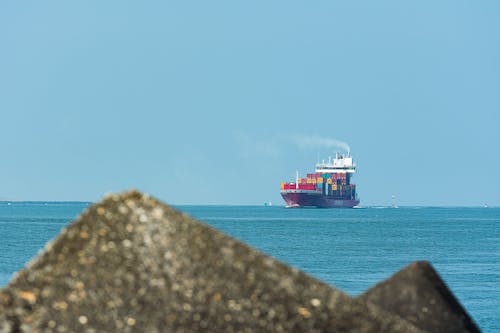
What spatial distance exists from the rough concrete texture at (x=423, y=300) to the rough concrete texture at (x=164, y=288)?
1150 mm

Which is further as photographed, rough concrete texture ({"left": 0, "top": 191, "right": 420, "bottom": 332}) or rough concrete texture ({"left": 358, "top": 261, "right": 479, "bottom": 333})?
rough concrete texture ({"left": 358, "top": 261, "right": 479, "bottom": 333})

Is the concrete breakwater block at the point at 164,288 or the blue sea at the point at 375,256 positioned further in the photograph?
the blue sea at the point at 375,256

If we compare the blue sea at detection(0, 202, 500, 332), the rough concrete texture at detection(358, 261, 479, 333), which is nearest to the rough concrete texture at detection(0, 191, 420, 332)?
the rough concrete texture at detection(358, 261, 479, 333)

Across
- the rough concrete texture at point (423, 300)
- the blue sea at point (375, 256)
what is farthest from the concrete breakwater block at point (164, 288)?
the blue sea at point (375, 256)

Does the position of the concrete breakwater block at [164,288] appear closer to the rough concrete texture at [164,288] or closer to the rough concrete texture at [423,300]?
the rough concrete texture at [164,288]

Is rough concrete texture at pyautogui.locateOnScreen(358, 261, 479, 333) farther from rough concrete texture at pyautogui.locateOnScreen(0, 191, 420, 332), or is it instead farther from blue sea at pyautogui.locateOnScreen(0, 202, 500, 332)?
blue sea at pyautogui.locateOnScreen(0, 202, 500, 332)

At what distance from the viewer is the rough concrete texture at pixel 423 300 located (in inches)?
184

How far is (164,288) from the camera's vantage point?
345 centimetres

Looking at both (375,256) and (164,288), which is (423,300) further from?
(375,256)

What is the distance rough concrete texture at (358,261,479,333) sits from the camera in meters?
4.68

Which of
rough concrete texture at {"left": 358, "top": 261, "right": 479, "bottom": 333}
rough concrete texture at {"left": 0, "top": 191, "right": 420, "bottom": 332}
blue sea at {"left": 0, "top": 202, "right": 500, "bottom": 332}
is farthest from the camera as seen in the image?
blue sea at {"left": 0, "top": 202, "right": 500, "bottom": 332}

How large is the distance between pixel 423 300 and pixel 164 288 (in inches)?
66.5

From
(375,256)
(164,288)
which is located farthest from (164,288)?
A: (375,256)

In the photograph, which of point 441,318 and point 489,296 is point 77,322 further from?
point 489,296
